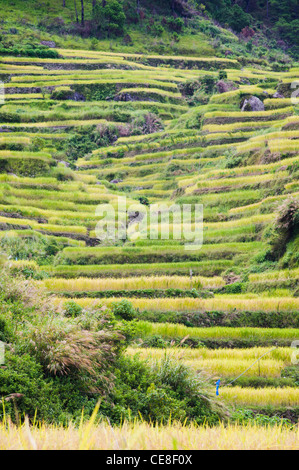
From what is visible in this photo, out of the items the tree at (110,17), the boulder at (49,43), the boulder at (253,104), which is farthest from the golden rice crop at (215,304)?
the tree at (110,17)

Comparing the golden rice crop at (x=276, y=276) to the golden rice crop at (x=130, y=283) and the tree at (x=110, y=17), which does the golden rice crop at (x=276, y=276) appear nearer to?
the golden rice crop at (x=130, y=283)

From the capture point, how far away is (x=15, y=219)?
23234mm

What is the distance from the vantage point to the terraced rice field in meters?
11.8

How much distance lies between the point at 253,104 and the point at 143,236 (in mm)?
22613

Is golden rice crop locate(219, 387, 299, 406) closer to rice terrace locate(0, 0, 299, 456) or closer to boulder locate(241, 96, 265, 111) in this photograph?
rice terrace locate(0, 0, 299, 456)

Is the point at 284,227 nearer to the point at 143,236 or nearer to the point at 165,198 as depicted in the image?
the point at 143,236

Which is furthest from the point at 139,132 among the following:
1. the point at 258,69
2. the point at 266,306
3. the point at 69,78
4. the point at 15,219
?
the point at 266,306

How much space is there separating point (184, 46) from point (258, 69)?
12240 millimetres

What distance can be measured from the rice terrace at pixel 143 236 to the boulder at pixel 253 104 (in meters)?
0.15

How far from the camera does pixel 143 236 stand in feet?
71.3

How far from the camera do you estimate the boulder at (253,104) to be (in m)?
38.2

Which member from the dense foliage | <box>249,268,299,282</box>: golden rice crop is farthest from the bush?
<box>249,268,299,282</box>: golden rice crop

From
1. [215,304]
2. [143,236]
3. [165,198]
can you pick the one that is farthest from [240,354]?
[165,198]

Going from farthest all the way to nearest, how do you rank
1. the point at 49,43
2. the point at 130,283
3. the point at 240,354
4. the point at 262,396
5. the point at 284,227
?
the point at 49,43 < the point at 284,227 < the point at 130,283 < the point at 240,354 < the point at 262,396
